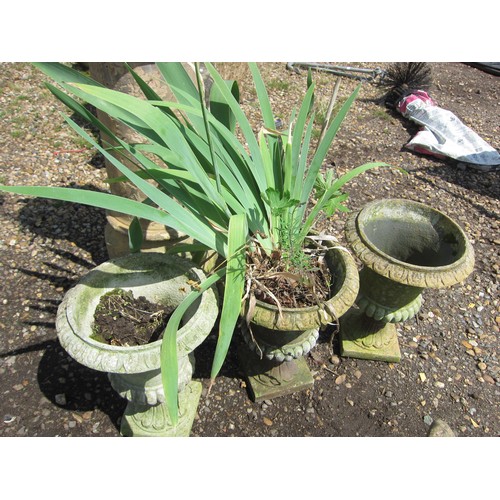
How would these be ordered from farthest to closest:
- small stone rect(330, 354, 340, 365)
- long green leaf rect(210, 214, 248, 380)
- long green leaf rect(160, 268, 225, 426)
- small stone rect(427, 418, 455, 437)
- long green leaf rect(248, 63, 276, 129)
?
small stone rect(330, 354, 340, 365)
small stone rect(427, 418, 455, 437)
long green leaf rect(248, 63, 276, 129)
long green leaf rect(210, 214, 248, 380)
long green leaf rect(160, 268, 225, 426)

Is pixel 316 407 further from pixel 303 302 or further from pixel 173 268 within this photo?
pixel 173 268

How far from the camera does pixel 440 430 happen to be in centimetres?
184

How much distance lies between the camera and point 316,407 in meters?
1.96

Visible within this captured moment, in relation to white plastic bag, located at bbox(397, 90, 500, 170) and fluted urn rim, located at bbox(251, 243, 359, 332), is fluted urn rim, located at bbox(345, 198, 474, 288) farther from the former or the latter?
white plastic bag, located at bbox(397, 90, 500, 170)

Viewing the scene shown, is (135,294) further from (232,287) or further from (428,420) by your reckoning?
(428,420)

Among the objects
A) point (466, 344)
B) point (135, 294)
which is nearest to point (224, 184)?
point (135, 294)

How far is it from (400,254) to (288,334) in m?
0.72

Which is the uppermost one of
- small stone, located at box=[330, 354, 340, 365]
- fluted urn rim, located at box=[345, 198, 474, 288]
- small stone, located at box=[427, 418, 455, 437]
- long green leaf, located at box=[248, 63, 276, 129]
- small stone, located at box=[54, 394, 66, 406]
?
long green leaf, located at box=[248, 63, 276, 129]

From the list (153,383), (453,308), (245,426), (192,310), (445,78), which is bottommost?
(245,426)

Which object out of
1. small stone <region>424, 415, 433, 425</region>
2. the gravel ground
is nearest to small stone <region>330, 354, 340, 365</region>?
the gravel ground

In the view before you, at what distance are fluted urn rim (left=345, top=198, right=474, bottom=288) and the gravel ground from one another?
0.72 meters

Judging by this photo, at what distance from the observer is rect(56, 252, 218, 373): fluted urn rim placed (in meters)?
1.26

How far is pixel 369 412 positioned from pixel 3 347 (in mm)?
1833

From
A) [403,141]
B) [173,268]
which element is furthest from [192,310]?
[403,141]
